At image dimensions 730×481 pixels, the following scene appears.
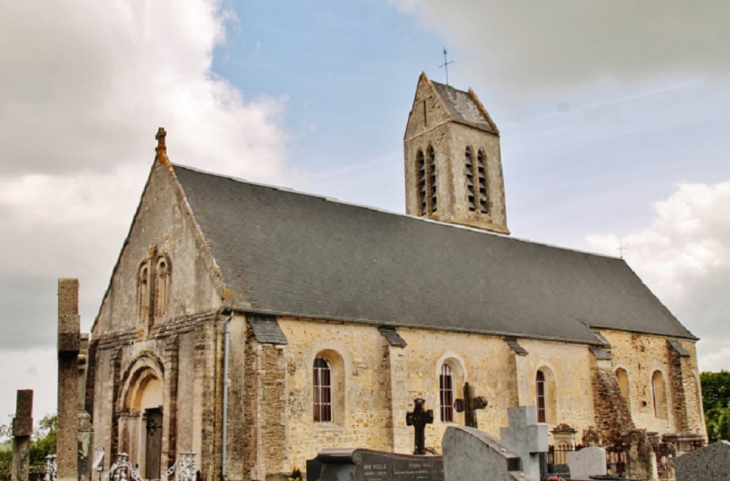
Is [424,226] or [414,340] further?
[424,226]

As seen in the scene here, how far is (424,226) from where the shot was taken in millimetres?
29375

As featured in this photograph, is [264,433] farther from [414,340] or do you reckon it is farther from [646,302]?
[646,302]

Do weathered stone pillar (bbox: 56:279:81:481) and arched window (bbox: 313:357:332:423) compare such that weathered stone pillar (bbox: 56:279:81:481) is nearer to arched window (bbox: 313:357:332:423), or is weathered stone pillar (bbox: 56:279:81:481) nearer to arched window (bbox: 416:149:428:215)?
arched window (bbox: 313:357:332:423)

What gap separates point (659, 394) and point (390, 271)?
14.8 meters

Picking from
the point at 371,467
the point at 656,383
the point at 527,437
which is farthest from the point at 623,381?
the point at 527,437

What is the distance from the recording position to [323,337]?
2089 centimetres

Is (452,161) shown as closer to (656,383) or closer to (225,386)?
(656,383)

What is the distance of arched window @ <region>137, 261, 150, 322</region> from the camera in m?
22.6

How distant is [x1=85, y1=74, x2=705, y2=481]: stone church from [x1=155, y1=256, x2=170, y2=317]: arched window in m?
0.06

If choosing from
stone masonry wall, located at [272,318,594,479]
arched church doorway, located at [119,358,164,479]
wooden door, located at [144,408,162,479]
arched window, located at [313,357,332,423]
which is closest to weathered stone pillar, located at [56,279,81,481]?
stone masonry wall, located at [272,318,594,479]

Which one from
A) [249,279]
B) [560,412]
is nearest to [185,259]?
[249,279]

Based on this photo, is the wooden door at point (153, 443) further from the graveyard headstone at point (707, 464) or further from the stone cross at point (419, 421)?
the graveyard headstone at point (707, 464)

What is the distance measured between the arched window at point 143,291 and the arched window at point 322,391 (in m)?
5.50

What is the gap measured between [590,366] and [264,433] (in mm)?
15012
